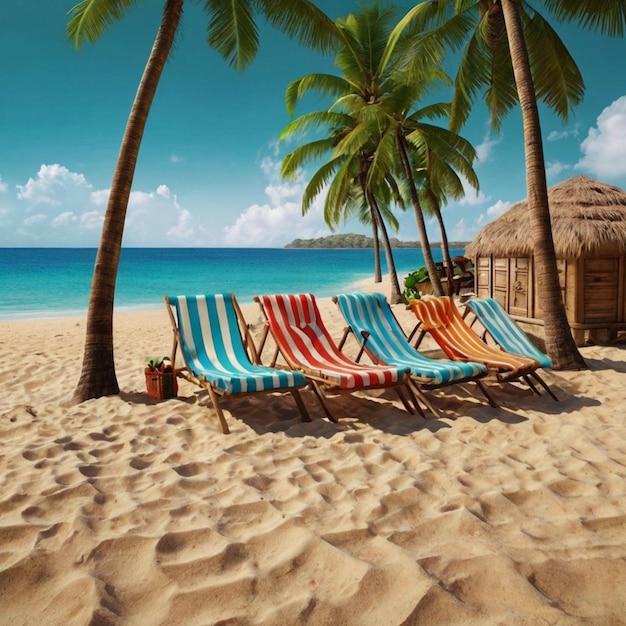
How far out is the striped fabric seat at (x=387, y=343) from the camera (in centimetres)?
421

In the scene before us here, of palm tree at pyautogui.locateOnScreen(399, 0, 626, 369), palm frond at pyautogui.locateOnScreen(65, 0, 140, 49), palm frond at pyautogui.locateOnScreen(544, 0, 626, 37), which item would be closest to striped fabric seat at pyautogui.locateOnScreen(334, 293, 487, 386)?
palm tree at pyautogui.locateOnScreen(399, 0, 626, 369)

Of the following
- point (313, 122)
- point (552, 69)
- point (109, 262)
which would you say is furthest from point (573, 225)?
point (313, 122)

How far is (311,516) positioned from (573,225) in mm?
6732

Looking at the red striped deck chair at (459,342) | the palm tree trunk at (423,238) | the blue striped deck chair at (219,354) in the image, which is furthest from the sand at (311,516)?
the palm tree trunk at (423,238)

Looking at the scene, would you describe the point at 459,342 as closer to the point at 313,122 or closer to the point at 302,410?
the point at 302,410

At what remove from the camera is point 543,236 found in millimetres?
5684

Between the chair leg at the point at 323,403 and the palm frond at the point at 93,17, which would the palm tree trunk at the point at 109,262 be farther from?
the chair leg at the point at 323,403

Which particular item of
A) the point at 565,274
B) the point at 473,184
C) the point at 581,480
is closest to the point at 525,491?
the point at 581,480

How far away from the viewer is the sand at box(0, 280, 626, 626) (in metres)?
1.76

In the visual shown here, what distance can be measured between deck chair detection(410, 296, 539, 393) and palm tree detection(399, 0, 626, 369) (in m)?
1.10

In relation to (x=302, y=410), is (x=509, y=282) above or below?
above

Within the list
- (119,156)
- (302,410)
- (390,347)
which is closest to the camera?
(302,410)

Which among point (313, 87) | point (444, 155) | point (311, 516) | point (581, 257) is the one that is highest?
point (313, 87)

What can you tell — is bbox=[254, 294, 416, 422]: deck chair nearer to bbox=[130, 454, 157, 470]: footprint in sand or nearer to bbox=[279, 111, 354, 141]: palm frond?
bbox=[130, 454, 157, 470]: footprint in sand
